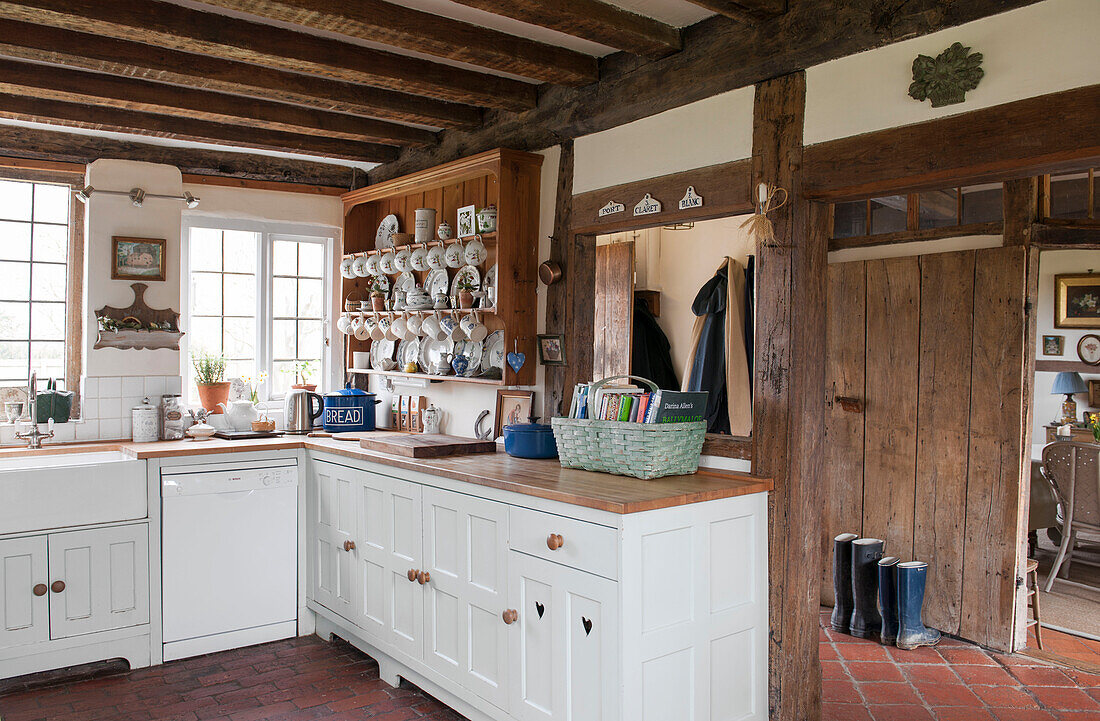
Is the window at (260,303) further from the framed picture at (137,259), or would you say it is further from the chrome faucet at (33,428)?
the chrome faucet at (33,428)

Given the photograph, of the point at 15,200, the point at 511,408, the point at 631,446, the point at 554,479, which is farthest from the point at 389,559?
the point at 15,200

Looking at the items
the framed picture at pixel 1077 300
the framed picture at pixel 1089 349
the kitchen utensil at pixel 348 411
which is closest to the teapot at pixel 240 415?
the kitchen utensil at pixel 348 411

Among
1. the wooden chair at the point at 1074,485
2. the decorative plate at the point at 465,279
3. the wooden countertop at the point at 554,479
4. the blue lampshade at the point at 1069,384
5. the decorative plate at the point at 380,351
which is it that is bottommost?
the wooden chair at the point at 1074,485

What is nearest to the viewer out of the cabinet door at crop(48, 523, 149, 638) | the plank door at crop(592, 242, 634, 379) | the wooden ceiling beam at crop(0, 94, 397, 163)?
the cabinet door at crop(48, 523, 149, 638)

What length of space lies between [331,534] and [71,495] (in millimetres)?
1157

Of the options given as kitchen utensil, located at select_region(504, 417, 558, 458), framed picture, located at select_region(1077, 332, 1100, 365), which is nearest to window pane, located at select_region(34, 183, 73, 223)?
kitchen utensil, located at select_region(504, 417, 558, 458)

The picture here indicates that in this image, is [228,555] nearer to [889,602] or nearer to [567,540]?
[567,540]

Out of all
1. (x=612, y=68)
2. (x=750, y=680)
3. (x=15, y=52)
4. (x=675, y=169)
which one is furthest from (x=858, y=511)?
(x=15, y=52)

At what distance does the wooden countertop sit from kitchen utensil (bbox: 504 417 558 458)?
0.17 feet

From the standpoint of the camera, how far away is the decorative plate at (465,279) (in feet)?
14.2

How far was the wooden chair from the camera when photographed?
5.01 metres

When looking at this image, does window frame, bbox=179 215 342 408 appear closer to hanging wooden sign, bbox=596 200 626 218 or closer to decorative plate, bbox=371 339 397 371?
decorative plate, bbox=371 339 397 371

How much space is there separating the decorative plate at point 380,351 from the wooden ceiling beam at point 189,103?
123 centimetres

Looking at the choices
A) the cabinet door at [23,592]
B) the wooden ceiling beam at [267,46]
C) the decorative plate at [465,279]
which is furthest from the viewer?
the decorative plate at [465,279]
